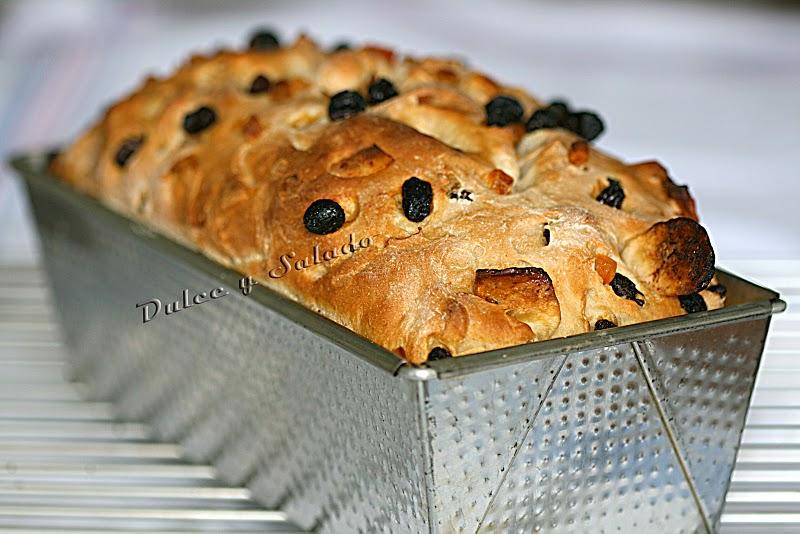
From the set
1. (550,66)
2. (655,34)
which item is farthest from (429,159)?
(655,34)

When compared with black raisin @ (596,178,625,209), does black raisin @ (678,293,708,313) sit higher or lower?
lower

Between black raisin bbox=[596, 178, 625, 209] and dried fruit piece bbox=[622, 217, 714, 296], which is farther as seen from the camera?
black raisin bbox=[596, 178, 625, 209]

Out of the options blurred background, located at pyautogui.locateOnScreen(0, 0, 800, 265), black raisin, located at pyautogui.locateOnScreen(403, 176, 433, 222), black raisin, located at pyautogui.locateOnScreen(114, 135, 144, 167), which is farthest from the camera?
blurred background, located at pyautogui.locateOnScreen(0, 0, 800, 265)

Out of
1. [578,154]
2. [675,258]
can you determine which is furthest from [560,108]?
[675,258]

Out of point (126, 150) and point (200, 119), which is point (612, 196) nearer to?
point (200, 119)

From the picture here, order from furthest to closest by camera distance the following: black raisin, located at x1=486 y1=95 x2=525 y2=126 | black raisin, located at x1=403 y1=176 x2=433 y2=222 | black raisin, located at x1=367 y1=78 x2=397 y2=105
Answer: black raisin, located at x1=367 y1=78 x2=397 y2=105
black raisin, located at x1=486 y1=95 x2=525 y2=126
black raisin, located at x1=403 y1=176 x2=433 y2=222

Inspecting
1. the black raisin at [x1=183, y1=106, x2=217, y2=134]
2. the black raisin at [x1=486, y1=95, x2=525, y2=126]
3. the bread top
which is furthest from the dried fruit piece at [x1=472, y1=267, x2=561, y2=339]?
the black raisin at [x1=183, y1=106, x2=217, y2=134]

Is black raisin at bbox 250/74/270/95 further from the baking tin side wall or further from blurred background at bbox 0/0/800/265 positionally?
blurred background at bbox 0/0/800/265
